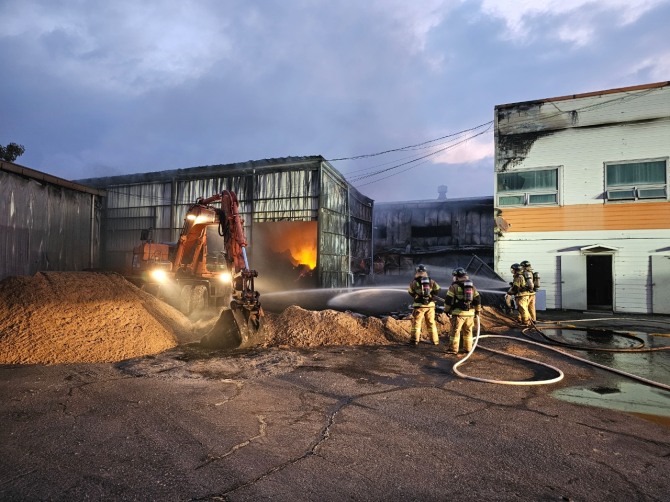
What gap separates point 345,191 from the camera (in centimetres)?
2147

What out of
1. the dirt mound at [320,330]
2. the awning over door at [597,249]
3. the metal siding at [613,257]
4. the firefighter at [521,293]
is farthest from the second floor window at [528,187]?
the dirt mound at [320,330]

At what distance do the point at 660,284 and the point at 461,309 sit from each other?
35.7 feet

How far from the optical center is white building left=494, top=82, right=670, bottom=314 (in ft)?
44.8

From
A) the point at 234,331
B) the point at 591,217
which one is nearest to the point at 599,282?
the point at 591,217

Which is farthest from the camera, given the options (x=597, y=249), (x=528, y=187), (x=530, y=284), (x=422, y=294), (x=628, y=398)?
(x=528, y=187)

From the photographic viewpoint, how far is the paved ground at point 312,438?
2904 mm

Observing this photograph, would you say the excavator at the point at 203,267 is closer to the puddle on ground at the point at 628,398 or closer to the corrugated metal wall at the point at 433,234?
the puddle on ground at the point at 628,398

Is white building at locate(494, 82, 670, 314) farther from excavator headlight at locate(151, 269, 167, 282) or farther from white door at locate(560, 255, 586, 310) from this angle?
excavator headlight at locate(151, 269, 167, 282)

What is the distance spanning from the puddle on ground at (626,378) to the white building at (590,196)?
4961mm

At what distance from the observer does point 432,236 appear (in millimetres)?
28328

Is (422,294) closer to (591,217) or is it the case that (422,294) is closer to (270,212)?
(591,217)

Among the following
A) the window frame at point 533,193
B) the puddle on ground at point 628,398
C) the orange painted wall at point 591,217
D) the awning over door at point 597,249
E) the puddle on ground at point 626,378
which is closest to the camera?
the puddle on ground at point 628,398

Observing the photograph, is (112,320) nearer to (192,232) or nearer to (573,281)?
(192,232)

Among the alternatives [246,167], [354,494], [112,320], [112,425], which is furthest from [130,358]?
[246,167]
